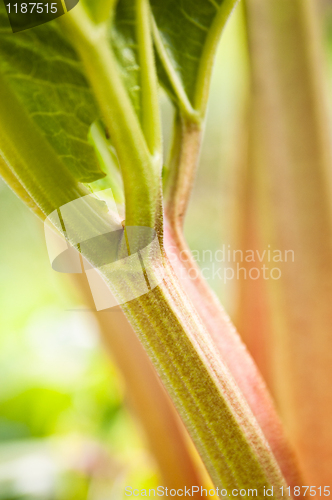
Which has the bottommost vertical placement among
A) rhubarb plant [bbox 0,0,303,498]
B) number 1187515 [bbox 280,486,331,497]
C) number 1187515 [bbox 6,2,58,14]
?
number 1187515 [bbox 280,486,331,497]

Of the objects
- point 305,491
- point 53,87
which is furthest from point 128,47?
point 305,491

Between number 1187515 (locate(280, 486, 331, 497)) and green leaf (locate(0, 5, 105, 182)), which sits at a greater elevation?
green leaf (locate(0, 5, 105, 182))

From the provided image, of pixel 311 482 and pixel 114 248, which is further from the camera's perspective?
pixel 311 482

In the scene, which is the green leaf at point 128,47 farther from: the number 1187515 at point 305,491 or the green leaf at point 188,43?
the number 1187515 at point 305,491

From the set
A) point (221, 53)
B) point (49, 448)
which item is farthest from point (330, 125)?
point (49, 448)

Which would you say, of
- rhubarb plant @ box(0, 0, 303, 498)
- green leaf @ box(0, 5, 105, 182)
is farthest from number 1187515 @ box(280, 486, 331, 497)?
green leaf @ box(0, 5, 105, 182)

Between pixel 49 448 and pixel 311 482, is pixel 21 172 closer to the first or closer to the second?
pixel 311 482

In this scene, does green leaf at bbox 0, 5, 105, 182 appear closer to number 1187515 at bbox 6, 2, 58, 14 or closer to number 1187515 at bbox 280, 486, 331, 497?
number 1187515 at bbox 6, 2, 58, 14
